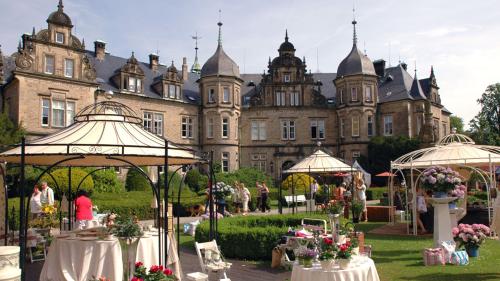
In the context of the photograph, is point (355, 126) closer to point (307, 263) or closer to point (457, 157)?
point (457, 157)

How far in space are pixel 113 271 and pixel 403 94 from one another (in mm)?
39366

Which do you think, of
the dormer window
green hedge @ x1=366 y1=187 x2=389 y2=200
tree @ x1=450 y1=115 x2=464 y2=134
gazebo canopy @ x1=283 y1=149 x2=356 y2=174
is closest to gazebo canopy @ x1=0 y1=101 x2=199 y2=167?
gazebo canopy @ x1=283 y1=149 x2=356 y2=174

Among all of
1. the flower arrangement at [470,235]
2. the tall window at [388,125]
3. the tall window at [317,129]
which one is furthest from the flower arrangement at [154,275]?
the tall window at [388,125]

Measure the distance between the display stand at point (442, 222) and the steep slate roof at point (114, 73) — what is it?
1120 inches

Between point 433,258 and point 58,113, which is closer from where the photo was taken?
point 433,258

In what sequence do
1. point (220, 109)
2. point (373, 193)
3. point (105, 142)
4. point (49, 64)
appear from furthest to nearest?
1. point (220, 109)
2. point (373, 193)
3. point (49, 64)
4. point (105, 142)

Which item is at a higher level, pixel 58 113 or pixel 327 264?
pixel 58 113

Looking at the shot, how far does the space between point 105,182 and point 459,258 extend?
22616mm

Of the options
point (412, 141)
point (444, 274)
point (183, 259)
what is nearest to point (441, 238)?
point (444, 274)

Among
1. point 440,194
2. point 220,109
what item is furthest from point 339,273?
point 220,109

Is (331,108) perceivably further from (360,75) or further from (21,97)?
(21,97)

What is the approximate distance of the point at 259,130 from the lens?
45.0 metres

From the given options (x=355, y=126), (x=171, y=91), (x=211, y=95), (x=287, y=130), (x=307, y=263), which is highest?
(x=171, y=91)

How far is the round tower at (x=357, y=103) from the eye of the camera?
43281 millimetres
